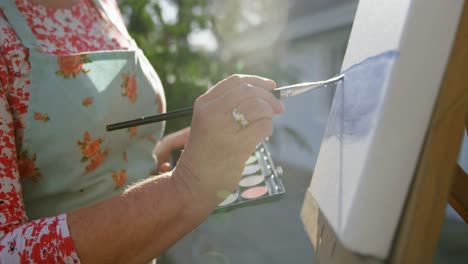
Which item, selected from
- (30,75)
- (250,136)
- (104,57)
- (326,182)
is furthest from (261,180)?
(30,75)

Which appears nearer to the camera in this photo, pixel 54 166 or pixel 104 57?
pixel 54 166

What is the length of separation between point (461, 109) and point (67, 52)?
36.5 inches

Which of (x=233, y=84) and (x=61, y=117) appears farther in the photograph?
(x=61, y=117)

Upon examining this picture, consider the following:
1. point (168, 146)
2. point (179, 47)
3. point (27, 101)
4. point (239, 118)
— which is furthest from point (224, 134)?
point (179, 47)

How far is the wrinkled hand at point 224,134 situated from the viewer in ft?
2.65

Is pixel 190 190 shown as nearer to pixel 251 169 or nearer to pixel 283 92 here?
pixel 283 92

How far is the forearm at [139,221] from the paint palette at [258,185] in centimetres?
27

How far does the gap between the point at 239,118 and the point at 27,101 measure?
501 millimetres

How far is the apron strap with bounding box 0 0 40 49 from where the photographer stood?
0.99 m

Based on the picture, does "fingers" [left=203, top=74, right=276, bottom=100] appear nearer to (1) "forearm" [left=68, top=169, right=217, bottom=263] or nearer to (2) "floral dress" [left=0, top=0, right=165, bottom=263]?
(1) "forearm" [left=68, top=169, right=217, bottom=263]

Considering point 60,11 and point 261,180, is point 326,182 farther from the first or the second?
point 60,11

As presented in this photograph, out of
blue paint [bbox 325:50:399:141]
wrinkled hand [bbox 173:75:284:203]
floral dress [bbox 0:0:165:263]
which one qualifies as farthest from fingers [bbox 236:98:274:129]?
floral dress [bbox 0:0:165:263]

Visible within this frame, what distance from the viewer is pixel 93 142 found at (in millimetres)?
1102

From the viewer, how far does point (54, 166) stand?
1047 mm
